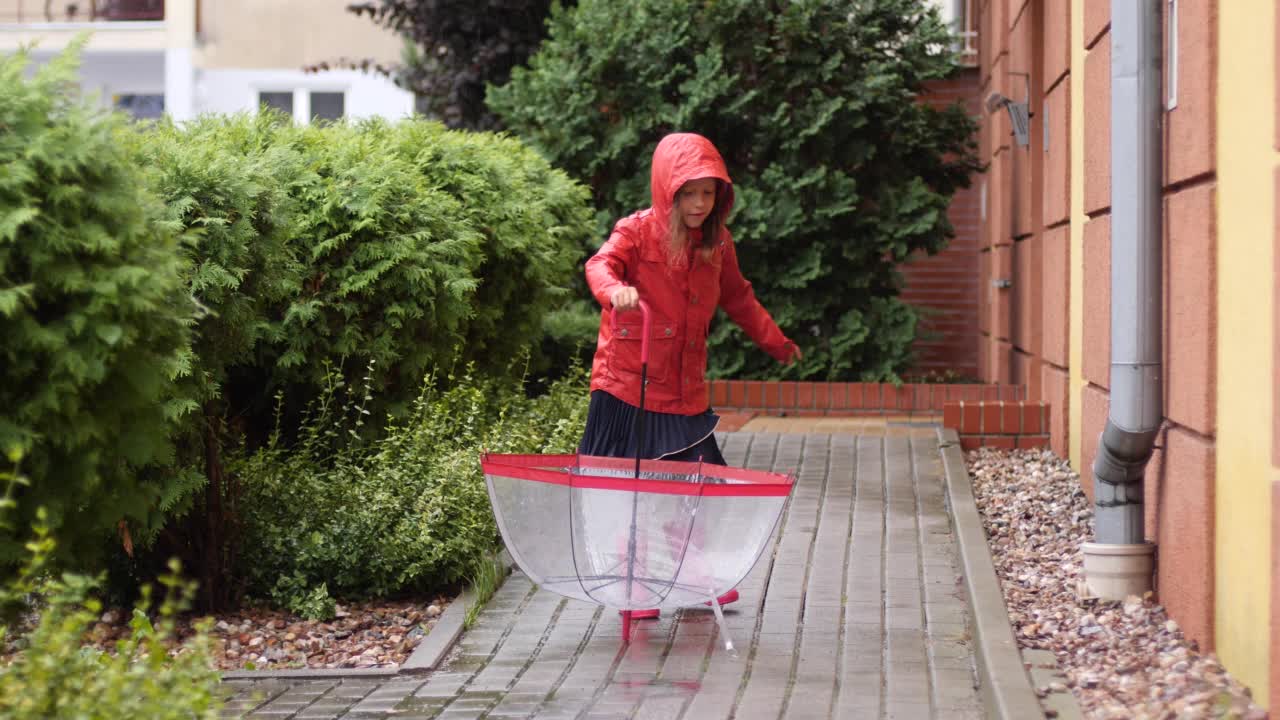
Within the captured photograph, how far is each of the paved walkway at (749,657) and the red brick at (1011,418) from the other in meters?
2.45

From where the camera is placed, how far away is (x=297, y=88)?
77.1 ft

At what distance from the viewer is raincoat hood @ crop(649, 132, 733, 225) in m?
5.14

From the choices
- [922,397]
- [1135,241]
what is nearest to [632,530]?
[1135,241]

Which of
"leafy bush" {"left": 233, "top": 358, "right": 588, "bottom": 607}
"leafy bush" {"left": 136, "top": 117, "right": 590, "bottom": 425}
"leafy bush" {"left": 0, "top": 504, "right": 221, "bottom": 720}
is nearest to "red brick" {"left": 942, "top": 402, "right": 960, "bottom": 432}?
"leafy bush" {"left": 136, "top": 117, "right": 590, "bottom": 425}

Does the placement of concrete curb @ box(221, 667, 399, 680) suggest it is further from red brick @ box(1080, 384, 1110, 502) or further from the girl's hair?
red brick @ box(1080, 384, 1110, 502)

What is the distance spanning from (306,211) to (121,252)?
3.33 m

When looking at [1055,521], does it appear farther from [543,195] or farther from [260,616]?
[543,195]

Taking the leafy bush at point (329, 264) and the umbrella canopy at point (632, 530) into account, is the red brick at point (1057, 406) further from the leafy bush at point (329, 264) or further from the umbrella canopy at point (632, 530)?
the umbrella canopy at point (632, 530)

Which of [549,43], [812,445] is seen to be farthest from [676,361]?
[549,43]

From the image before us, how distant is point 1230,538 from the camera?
4348 millimetres

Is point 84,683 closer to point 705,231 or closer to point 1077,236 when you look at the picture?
point 705,231

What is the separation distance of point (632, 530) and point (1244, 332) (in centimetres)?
192

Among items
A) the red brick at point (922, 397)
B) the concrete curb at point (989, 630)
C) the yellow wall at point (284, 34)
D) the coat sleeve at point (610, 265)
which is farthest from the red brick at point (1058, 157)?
the yellow wall at point (284, 34)

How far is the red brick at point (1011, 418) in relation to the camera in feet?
30.2
